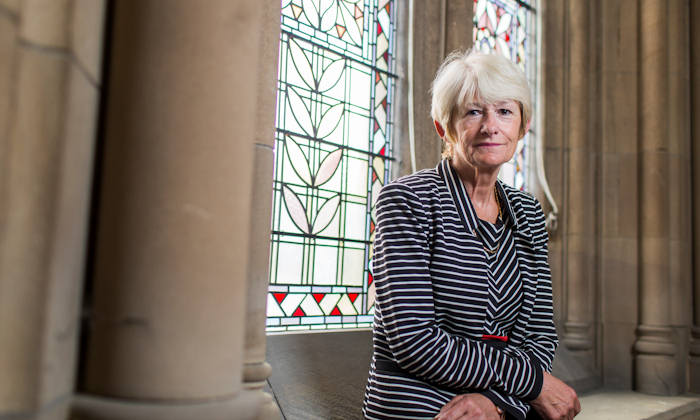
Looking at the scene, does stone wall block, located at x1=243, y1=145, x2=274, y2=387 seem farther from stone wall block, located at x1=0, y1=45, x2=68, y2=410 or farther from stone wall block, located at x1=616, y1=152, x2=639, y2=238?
stone wall block, located at x1=616, y1=152, x2=639, y2=238

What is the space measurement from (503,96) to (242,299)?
82cm

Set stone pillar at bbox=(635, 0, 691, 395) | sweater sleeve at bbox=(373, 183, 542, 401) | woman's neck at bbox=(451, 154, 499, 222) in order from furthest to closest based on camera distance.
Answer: stone pillar at bbox=(635, 0, 691, 395), woman's neck at bbox=(451, 154, 499, 222), sweater sleeve at bbox=(373, 183, 542, 401)

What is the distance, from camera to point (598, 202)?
3.97 meters

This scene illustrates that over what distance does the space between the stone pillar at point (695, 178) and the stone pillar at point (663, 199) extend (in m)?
0.07

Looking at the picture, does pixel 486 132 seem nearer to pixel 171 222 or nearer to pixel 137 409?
pixel 171 222

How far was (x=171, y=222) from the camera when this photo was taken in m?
0.80

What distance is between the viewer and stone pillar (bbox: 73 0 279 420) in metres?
0.78

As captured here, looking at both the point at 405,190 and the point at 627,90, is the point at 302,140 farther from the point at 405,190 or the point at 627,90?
the point at 627,90

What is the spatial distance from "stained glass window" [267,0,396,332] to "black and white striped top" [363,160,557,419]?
3.95 feet

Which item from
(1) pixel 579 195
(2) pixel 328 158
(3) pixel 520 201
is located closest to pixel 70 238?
(3) pixel 520 201

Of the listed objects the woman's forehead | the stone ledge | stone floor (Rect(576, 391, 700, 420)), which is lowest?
stone floor (Rect(576, 391, 700, 420))

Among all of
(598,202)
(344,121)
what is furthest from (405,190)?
(598,202)

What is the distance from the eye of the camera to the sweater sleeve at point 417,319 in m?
1.23

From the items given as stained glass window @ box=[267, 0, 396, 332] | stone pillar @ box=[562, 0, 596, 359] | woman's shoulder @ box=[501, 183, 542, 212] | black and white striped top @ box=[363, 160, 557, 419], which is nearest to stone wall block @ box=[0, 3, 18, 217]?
black and white striped top @ box=[363, 160, 557, 419]
